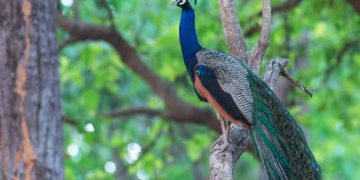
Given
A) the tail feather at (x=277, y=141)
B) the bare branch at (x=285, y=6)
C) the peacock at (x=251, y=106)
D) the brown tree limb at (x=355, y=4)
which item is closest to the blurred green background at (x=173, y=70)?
the bare branch at (x=285, y=6)

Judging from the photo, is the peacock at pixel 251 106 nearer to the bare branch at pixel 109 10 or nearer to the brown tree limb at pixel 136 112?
the bare branch at pixel 109 10

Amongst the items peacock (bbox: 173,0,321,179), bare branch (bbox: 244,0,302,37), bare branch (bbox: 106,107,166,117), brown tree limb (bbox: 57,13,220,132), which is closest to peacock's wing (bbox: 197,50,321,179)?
peacock (bbox: 173,0,321,179)

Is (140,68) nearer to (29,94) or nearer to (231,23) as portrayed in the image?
(29,94)

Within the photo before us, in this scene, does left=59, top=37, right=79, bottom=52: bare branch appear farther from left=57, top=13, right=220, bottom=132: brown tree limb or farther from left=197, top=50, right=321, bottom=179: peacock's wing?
left=197, top=50, right=321, bottom=179: peacock's wing

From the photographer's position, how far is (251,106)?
4.57 meters

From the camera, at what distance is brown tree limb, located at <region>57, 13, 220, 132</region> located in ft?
28.5

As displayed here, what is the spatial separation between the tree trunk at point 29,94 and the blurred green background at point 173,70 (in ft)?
7.66

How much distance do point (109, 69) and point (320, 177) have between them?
6.26 m

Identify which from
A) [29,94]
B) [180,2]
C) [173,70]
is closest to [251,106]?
[180,2]

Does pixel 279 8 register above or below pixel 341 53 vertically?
above

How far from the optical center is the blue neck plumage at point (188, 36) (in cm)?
487

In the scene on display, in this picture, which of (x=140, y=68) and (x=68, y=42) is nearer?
(x=68, y=42)

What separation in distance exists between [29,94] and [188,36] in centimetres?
138

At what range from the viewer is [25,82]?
19.1 ft
